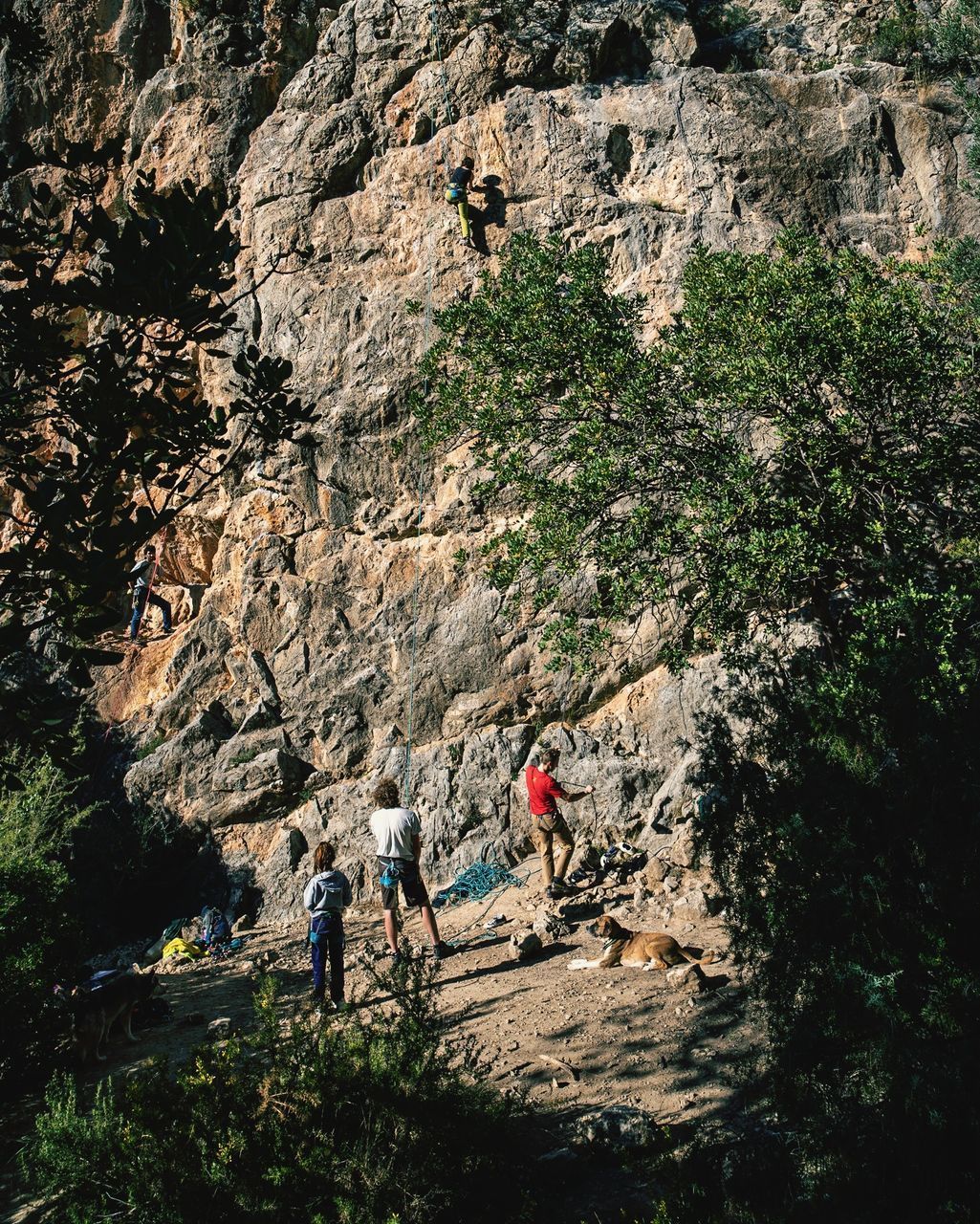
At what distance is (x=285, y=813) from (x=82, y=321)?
10.3 m

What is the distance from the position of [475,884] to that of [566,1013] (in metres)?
3.70

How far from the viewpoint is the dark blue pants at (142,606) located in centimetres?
1382

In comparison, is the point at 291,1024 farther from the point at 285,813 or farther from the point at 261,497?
the point at 261,497

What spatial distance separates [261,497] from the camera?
1358 cm

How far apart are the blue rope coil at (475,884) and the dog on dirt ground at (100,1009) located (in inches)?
139

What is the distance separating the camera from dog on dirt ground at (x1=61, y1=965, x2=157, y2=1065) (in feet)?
21.7

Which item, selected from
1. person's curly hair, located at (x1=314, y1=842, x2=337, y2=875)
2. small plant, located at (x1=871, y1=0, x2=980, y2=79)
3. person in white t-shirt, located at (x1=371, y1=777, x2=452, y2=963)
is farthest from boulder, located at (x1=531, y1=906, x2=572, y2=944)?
small plant, located at (x1=871, y1=0, x2=980, y2=79)

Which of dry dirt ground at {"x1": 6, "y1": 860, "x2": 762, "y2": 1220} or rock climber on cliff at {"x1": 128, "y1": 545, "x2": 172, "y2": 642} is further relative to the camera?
rock climber on cliff at {"x1": 128, "y1": 545, "x2": 172, "y2": 642}

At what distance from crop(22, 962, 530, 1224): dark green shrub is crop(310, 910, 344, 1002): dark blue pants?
217 cm

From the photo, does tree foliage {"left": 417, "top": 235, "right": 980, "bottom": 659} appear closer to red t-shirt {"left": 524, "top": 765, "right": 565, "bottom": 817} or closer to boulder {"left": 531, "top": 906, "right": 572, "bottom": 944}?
Result: red t-shirt {"left": 524, "top": 765, "right": 565, "bottom": 817}

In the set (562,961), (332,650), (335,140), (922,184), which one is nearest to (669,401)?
(562,961)

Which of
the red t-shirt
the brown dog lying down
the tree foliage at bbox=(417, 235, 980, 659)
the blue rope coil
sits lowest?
the brown dog lying down

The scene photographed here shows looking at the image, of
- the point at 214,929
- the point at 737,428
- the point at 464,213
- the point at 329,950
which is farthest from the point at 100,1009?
the point at 464,213

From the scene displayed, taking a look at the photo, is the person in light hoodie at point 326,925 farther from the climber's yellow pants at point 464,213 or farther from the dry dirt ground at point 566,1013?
the climber's yellow pants at point 464,213
